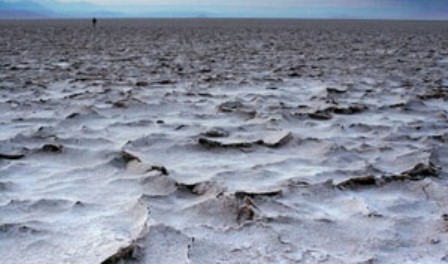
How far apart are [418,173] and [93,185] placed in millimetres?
1745

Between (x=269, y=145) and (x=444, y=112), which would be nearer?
(x=269, y=145)

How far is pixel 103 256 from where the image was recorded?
1978mm

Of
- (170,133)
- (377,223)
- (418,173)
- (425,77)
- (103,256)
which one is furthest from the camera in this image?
(425,77)

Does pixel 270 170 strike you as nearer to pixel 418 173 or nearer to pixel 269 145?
pixel 269 145

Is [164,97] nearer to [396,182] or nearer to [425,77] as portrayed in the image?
[396,182]

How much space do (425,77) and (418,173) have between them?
16.0 feet

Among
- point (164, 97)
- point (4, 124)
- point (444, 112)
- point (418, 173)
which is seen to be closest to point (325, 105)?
point (444, 112)

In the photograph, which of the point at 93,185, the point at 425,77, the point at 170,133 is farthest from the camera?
the point at 425,77

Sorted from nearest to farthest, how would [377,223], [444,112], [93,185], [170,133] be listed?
[377,223], [93,185], [170,133], [444,112]

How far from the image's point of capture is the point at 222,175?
116 inches

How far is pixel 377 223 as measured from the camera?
→ 2.34m

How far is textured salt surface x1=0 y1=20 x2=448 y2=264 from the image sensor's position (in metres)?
2.12

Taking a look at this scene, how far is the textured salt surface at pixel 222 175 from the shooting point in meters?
2.12

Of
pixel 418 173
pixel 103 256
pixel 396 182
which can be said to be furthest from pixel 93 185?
pixel 418 173
